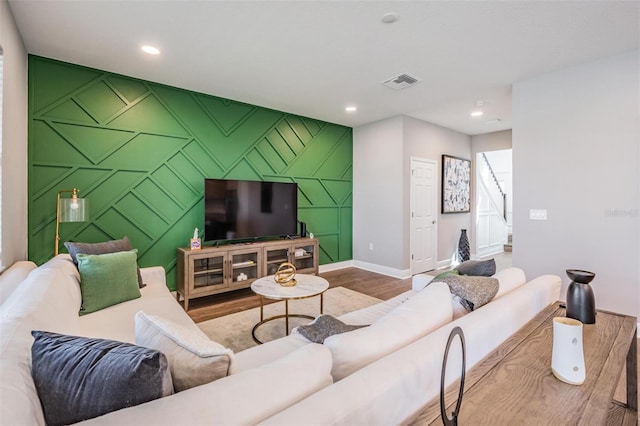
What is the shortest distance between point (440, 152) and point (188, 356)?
5.49 metres

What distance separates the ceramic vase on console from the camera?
1.49 m

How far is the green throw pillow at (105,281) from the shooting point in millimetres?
2121

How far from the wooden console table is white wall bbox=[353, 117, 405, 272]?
3.47 metres

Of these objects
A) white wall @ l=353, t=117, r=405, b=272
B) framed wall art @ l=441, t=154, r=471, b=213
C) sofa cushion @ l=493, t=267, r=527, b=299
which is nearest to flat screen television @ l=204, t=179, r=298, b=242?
white wall @ l=353, t=117, r=405, b=272

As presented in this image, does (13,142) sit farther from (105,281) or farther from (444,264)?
(444,264)

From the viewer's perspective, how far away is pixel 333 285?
4375 mm

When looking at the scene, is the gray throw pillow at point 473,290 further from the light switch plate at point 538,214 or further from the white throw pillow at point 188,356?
the light switch plate at point 538,214

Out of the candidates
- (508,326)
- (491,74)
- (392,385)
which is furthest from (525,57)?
(392,385)

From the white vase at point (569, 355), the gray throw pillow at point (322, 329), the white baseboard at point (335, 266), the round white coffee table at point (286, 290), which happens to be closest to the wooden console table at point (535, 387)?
the white vase at point (569, 355)

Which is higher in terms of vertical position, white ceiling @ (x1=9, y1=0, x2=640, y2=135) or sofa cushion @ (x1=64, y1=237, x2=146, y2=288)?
white ceiling @ (x1=9, y1=0, x2=640, y2=135)

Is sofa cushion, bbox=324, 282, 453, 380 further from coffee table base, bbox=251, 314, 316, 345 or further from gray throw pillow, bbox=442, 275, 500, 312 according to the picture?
coffee table base, bbox=251, 314, 316, 345

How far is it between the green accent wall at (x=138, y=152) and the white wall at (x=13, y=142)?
9.4 inches

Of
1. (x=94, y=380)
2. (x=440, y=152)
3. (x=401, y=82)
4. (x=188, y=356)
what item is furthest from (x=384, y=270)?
(x=94, y=380)

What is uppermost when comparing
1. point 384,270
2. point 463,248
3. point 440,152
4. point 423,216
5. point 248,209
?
point 440,152
